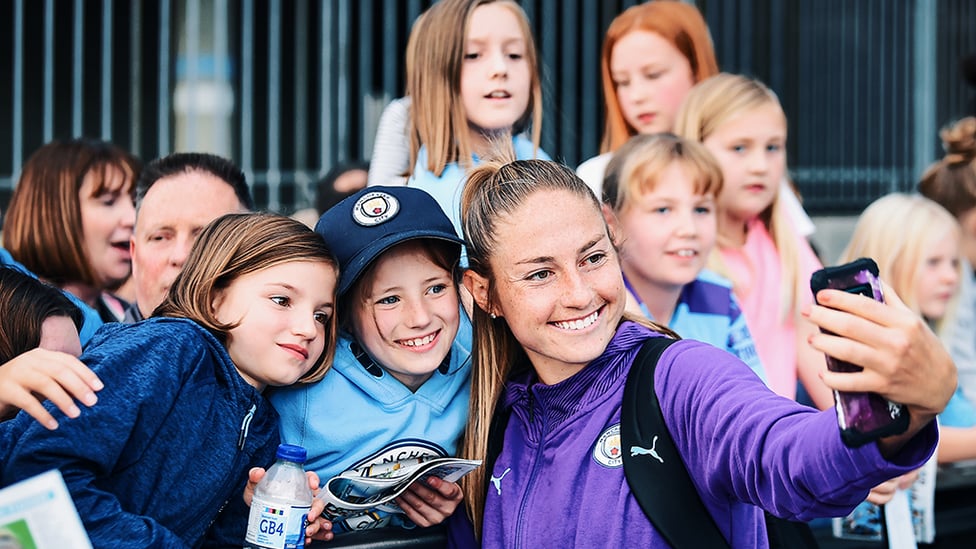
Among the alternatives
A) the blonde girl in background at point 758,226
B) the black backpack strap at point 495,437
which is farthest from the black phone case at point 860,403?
the blonde girl in background at point 758,226

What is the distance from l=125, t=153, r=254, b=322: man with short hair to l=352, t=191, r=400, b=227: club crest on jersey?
571mm

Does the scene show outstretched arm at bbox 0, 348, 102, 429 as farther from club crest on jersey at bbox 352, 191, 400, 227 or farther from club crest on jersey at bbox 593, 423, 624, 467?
club crest on jersey at bbox 593, 423, 624, 467

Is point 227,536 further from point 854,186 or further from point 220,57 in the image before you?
point 854,186

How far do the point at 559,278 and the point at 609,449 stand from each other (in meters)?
0.36

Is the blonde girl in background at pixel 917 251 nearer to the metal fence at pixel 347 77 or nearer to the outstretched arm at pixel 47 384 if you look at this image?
the metal fence at pixel 347 77

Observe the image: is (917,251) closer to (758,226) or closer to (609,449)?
(758,226)

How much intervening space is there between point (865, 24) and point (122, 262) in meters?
7.23

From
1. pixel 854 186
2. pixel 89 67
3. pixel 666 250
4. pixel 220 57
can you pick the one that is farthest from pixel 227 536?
pixel 854 186

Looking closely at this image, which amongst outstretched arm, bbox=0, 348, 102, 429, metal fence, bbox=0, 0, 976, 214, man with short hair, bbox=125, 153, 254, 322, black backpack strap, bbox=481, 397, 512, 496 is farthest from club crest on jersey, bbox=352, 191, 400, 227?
metal fence, bbox=0, 0, 976, 214

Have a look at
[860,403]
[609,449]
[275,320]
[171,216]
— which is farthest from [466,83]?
[860,403]

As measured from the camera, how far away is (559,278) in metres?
2.30

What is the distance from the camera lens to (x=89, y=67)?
23.6ft

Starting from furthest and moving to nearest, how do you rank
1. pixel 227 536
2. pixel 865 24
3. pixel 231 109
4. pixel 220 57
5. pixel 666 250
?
pixel 865 24, pixel 231 109, pixel 220 57, pixel 666 250, pixel 227 536

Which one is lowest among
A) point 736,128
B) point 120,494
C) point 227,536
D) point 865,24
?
point 227,536
